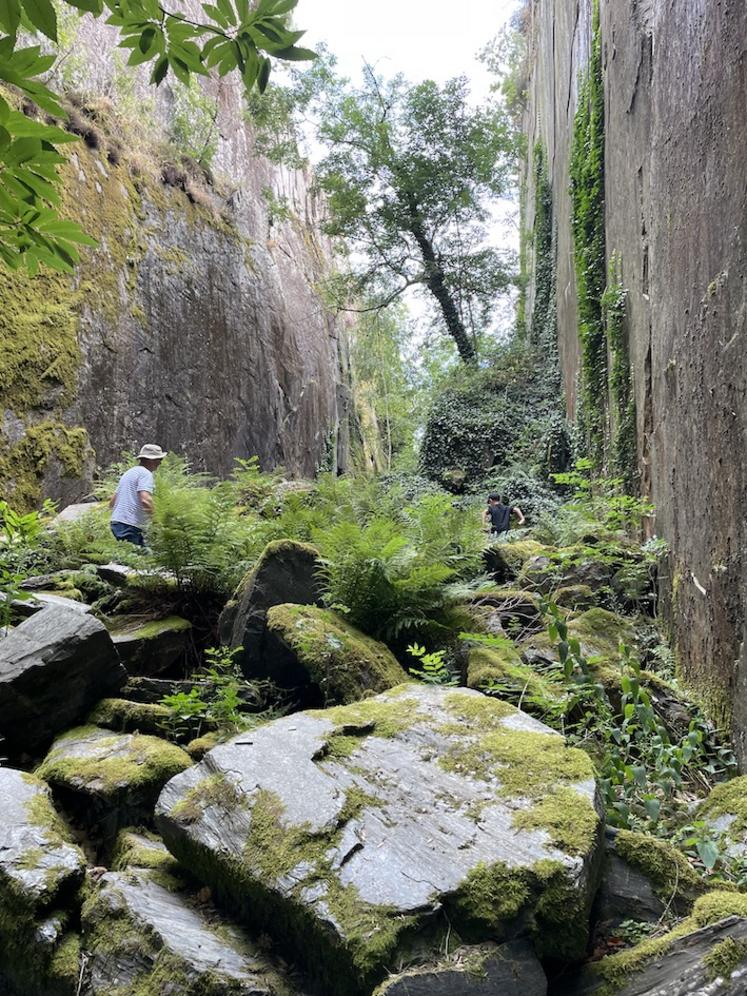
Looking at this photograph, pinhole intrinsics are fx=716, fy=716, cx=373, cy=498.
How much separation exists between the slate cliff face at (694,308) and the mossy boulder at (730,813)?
557 mm

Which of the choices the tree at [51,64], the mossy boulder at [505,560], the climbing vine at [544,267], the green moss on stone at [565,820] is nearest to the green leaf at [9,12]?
the tree at [51,64]

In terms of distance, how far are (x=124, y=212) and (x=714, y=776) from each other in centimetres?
1353

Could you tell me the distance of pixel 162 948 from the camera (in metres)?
2.33

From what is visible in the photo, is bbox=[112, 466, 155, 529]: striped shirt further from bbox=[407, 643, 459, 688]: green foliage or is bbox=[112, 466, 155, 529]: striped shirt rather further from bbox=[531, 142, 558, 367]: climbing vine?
bbox=[531, 142, 558, 367]: climbing vine

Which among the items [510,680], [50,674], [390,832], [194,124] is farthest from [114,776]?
[194,124]

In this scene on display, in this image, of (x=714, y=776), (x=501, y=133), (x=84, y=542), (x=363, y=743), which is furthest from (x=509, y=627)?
(x=501, y=133)

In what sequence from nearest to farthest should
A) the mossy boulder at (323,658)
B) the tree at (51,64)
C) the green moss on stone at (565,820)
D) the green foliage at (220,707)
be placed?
the tree at (51,64) → the green moss on stone at (565,820) → the green foliage at (220,707) → the mossy boulder at (323,658)

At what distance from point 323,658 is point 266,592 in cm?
87

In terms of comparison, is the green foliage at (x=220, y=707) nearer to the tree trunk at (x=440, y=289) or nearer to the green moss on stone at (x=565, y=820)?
the green moss on stone at (x=565, y=820)

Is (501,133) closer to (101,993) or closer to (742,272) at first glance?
(742,272)

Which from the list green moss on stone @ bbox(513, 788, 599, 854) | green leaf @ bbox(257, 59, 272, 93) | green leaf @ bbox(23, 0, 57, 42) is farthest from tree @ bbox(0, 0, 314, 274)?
green moss on stone @ bbox(513, 788, 599, 854)

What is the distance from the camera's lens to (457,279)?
1922cm

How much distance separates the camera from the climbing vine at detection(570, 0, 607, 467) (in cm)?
1003

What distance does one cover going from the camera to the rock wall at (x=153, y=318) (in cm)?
1088
